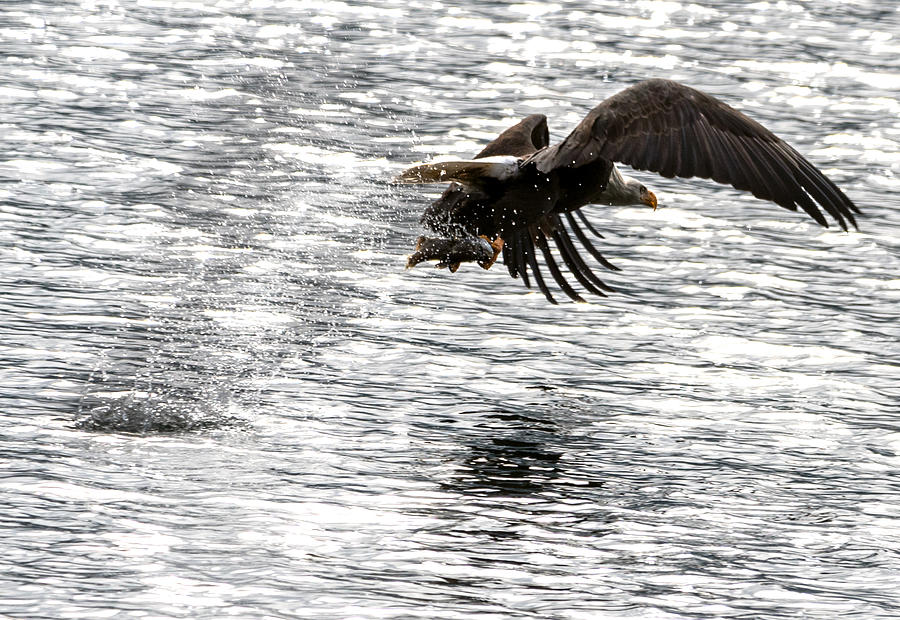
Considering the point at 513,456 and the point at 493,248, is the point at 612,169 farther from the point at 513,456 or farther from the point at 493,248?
the point at 513,456

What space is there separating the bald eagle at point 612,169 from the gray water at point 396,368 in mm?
955

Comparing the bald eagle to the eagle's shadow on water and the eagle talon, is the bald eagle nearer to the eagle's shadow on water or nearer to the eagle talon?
the eagle talon

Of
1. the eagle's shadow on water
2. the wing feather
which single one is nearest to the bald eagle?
the wing feather

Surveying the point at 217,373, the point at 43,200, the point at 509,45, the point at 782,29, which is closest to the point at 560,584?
the point at 217,373

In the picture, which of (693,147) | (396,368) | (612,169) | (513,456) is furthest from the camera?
(396,368)

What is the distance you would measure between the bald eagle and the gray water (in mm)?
955

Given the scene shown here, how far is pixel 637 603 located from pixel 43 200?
7.36 metres

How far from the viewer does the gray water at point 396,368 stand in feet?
23.7

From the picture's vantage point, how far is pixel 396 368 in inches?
394

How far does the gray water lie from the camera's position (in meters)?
7.24

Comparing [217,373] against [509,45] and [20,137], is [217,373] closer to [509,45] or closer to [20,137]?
[20,137]

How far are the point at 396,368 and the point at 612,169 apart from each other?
5.80 feet

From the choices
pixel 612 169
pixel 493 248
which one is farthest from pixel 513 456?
pixel 612 169

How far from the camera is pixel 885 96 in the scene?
17672 mm
